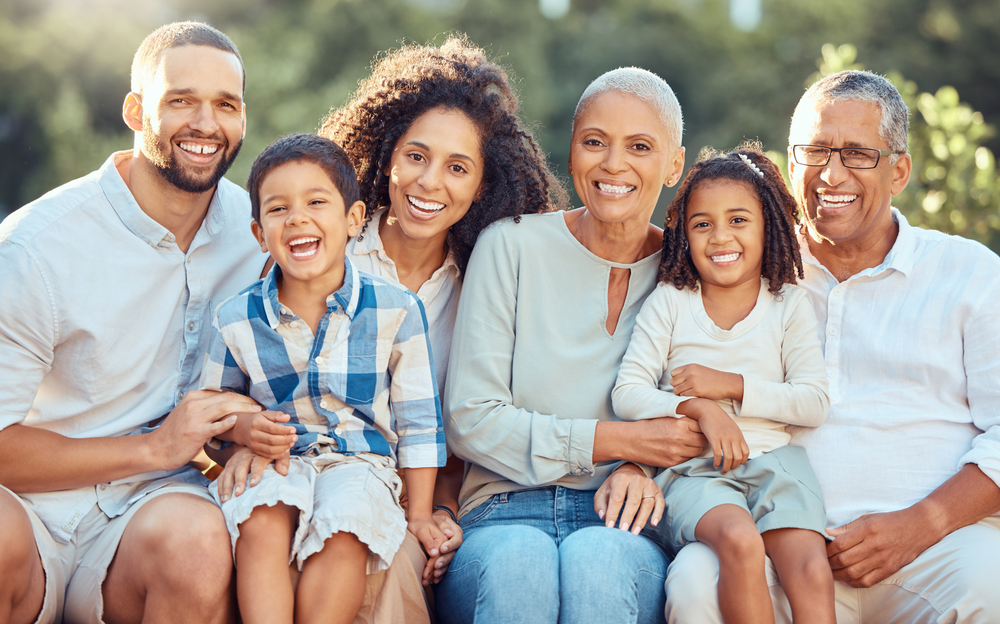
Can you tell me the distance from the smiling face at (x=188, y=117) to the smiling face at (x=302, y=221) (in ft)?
1.29

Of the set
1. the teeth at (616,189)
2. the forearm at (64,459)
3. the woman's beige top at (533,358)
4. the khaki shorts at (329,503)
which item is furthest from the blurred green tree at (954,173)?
the forearm at (64,459)

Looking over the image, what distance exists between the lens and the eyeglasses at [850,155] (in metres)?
3.02

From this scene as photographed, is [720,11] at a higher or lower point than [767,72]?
higher

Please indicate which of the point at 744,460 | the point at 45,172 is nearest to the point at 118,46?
the point at 45,172

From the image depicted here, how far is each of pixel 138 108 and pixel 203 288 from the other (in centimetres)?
66

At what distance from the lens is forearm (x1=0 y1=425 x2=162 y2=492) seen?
101 inches

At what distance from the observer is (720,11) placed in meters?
27.5

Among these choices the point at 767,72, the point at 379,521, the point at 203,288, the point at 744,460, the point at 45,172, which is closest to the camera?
the point at 379,521

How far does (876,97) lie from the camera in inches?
120

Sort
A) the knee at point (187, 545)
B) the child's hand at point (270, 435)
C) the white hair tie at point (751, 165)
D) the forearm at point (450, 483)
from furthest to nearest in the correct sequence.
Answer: the forearm at point (450, 483), the white hair tie at point (751, 165), the child's hand at point (270, 435), the knee at point (187, 545)

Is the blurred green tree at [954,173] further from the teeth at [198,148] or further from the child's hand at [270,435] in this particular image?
the child's hand at [270,435]

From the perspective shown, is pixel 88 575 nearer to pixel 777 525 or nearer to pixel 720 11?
pixel 777 525

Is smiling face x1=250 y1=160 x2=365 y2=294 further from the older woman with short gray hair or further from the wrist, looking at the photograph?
the wrist

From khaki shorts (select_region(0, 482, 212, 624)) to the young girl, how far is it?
143cm
